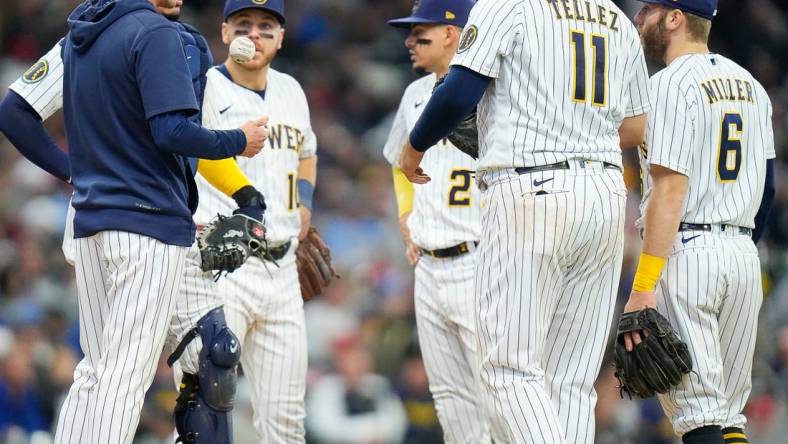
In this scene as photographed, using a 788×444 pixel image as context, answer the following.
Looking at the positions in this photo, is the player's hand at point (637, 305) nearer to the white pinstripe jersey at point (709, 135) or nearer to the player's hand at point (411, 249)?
the white pinstripe jersey at point (709, 135)

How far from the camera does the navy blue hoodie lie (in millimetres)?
4680

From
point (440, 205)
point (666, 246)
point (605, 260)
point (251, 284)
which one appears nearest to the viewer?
point (605, 260)

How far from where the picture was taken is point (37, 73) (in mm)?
5309

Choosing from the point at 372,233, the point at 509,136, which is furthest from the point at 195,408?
the point at 372,233

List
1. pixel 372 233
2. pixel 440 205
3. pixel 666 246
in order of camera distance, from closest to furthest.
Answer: pixel 666 246, pixel 440 205, pixel 372 233

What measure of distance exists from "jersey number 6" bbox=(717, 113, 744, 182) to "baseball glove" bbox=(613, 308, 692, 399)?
0.73 metres

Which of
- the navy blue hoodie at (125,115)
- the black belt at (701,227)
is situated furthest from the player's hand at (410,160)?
the black belt at (701,227)

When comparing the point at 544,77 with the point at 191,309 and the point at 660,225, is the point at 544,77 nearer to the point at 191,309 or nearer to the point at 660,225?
the point at 660,225

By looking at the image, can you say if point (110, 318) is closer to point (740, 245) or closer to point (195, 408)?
point (195, 408)

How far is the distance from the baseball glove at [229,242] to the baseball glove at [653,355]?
1.64 m

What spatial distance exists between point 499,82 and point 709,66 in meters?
1.22

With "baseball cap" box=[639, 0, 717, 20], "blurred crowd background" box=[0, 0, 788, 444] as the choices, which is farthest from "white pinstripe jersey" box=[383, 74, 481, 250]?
"blurred crowd background" box=[0, 0, 788, 444]

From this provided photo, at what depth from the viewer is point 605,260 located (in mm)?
4945

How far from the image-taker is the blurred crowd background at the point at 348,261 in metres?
9.38
